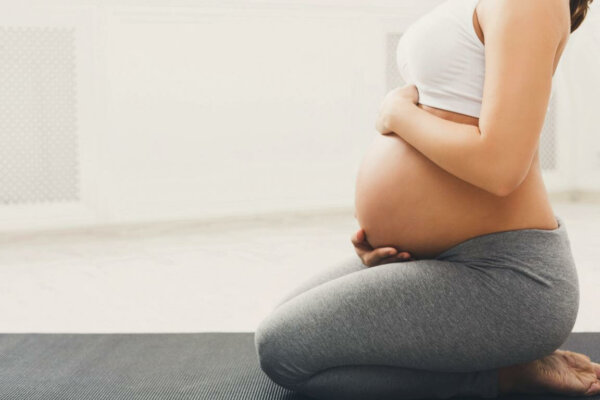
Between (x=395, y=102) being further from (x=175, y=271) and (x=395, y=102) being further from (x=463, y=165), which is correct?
(x=175, y=271)

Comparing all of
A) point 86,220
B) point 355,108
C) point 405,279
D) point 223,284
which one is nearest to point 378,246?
point 405,279

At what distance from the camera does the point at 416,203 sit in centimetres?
111

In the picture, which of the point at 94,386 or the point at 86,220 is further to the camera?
the point at 86,220

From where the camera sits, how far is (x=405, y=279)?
110 cm

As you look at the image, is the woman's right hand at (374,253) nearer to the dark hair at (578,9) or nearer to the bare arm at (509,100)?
the bare arm at (509,100)

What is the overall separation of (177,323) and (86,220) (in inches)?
61.6

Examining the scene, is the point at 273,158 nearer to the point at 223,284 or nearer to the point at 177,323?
the point at 223,284

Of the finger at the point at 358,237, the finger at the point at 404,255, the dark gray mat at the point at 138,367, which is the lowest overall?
the dark gray mat at the point at 138,367

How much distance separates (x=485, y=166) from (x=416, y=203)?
14 cm

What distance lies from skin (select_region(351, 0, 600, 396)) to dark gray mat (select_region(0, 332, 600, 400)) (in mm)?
300

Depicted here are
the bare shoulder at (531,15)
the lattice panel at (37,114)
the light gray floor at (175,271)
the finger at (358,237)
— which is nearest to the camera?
the bare shoulder at (531,15)

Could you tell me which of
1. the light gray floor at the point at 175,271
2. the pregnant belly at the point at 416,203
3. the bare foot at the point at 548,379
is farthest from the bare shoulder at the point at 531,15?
the light gray floor at the point at 175,271

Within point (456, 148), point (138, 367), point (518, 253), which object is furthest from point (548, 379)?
point (138, 367)

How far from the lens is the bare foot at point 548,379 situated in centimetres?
120
